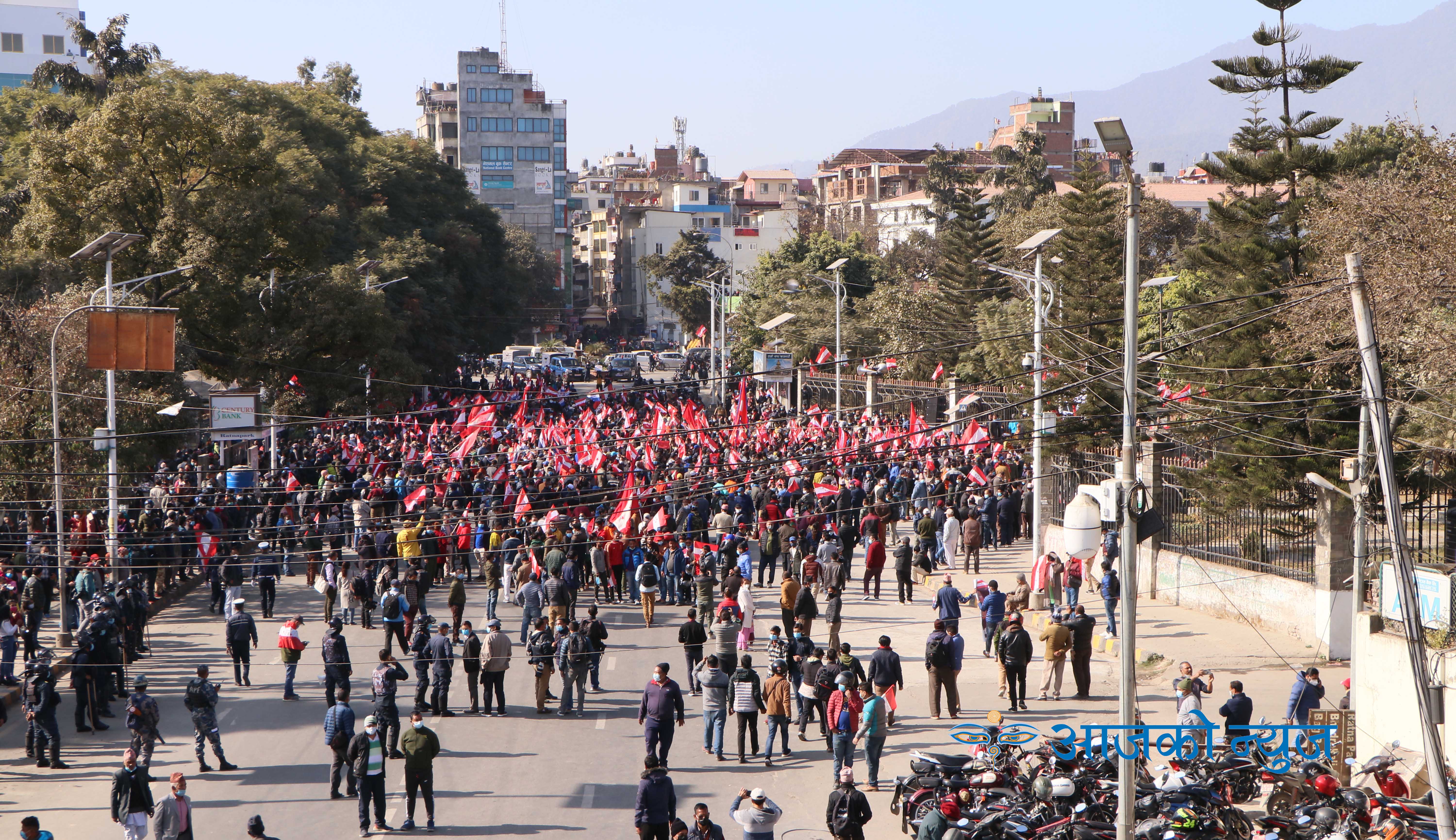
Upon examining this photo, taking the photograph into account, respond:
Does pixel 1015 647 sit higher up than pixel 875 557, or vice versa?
pixel 875 557

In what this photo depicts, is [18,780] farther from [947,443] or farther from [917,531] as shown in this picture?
[947,443]

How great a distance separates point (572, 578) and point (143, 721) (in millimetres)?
7374

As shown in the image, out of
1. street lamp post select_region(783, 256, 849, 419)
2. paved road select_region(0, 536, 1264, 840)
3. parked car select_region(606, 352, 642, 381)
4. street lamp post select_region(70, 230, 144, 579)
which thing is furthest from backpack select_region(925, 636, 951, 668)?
parked car select_region(606, 352, 642, 381)

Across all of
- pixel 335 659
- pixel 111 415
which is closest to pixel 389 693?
pixel 335 659

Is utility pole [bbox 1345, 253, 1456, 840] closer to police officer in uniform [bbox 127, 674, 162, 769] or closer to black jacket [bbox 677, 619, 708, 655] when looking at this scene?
black jacket [bbox 677, 619, 708, 655]

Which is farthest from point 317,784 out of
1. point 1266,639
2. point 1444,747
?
point 1266,639

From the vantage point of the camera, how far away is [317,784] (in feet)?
41.9

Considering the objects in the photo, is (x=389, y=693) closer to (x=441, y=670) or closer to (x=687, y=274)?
(x=441, y=670)

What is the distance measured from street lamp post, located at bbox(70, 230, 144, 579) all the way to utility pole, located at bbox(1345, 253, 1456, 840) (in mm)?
15643

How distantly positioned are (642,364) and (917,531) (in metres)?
56.0

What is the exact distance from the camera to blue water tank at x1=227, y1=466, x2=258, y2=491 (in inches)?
1013

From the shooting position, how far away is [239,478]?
25812 millimetres

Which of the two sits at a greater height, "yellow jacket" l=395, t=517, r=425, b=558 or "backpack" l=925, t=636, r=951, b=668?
"yellow jacket" l=395, t=517, r=425, b=558

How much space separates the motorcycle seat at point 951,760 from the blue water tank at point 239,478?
18.0 meters
